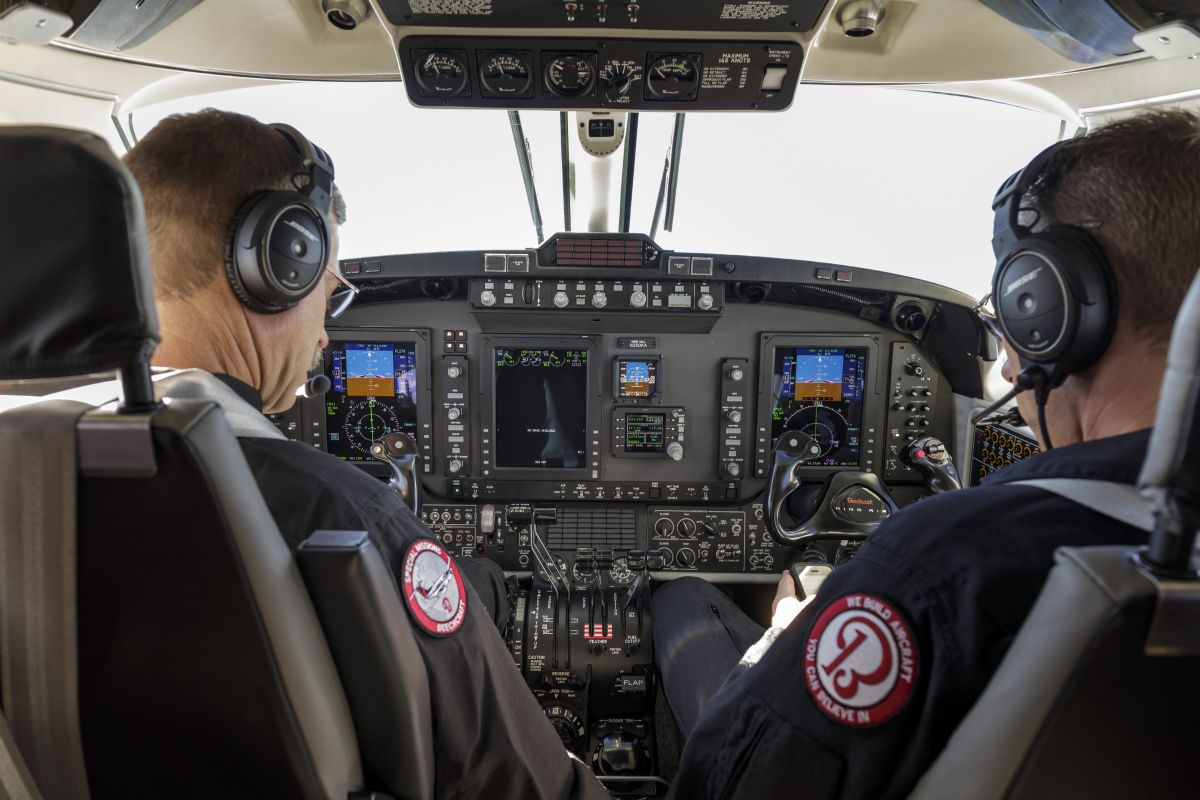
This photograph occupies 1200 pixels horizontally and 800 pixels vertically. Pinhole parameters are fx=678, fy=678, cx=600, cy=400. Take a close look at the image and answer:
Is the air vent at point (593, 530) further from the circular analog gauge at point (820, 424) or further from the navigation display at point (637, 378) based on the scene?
the circular analog gauge at point (820, 424)

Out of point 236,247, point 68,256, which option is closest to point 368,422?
point 236,247

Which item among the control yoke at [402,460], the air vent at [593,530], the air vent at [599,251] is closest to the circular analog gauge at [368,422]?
the control yoke at [402,460]

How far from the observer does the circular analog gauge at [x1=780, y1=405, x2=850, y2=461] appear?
9.08ft

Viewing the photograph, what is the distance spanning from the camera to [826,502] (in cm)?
246

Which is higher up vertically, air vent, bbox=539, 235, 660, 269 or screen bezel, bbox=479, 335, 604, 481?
air vent, bbox=539, 235, 660, 269

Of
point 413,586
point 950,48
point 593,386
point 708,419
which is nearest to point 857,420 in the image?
point 708,419

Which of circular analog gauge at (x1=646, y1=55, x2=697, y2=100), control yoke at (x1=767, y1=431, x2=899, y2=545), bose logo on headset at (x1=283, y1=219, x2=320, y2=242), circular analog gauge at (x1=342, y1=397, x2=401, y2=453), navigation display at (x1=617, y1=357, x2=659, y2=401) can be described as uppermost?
circular analog gauge at (x1=646, y1=55, x2=697, y2=100)

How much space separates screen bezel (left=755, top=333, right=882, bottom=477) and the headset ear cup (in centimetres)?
204

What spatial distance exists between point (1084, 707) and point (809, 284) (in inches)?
81.8

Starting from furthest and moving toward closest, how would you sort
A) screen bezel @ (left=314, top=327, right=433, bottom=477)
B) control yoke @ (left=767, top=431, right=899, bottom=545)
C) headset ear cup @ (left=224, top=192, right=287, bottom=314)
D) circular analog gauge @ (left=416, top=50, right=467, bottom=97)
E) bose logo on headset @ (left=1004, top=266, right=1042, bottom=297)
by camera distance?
screen bezel @ (left=314, top=327, right=433, bottom=477), control yoke @ (left=767, top=431, right=899, bottom=545), circular analog gauge @ (left=416, top=50, right=467, bottom=97), headset ear cup @ (left=224, top=192, right=287, bottom=314), bose logo on headset @ (left=1004, top=266, right=1042, bottom=297)

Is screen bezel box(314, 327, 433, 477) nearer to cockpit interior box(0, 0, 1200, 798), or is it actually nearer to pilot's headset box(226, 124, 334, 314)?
cockpit interior box(0, 0, 1200, 798)

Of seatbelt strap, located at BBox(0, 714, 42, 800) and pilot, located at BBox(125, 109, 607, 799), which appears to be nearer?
seatbelt strap, located at BBox(0, 714, 42, 800)

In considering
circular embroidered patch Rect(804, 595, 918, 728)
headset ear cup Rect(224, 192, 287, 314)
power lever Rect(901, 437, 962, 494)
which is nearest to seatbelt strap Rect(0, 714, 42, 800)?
headset ear cup Rect(224, 192, 287, 314)

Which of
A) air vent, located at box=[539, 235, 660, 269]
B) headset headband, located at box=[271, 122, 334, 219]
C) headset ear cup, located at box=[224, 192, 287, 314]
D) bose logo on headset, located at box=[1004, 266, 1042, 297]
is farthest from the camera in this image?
air vent, located at box=[539, 235, 660, 269]
